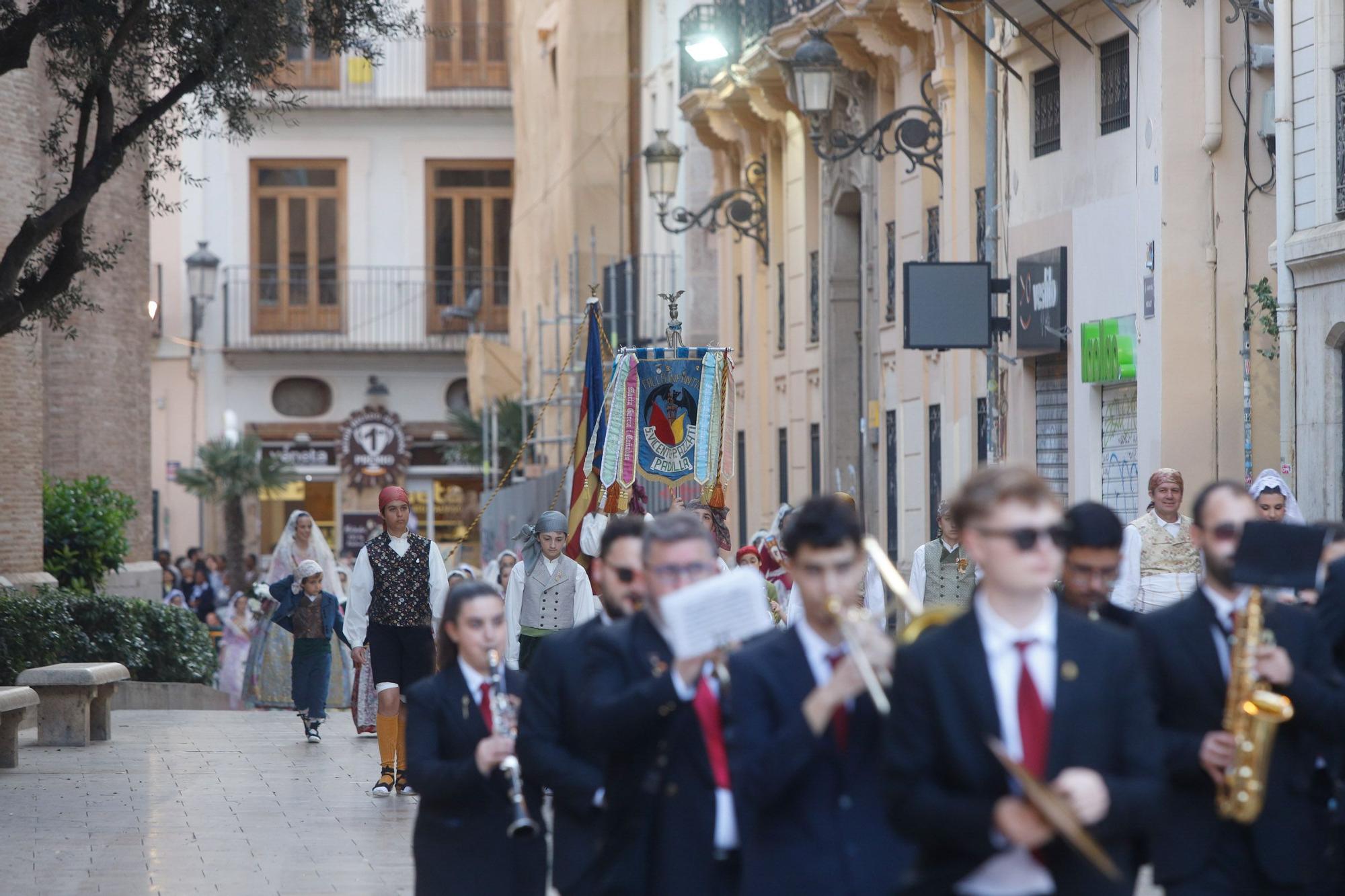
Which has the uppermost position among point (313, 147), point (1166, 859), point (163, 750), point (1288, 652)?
point (313, 147)

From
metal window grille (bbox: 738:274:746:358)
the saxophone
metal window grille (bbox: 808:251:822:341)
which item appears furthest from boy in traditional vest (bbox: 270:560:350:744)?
metal window grille (bbox: 738:274:746:358)

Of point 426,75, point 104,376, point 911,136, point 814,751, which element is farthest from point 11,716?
point 426,75

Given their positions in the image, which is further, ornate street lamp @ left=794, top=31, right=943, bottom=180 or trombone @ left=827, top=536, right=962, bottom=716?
ornate street lamp @ left=794, top=31, right=943, bottom=180

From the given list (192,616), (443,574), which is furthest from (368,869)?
(192,616)

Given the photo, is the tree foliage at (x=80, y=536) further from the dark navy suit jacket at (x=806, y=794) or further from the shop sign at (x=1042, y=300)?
the dark navy suit jacket at (x=806, y=794)

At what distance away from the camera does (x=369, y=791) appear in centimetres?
1524

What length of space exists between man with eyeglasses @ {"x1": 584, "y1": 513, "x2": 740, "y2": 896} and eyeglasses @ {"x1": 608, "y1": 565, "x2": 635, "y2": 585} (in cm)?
40

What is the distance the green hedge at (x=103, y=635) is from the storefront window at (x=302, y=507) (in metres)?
25.6

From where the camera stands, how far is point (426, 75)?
2071 inches

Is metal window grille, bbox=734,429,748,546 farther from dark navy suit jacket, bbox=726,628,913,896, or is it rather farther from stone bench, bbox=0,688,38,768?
dark navy suit jacket, bbox=726,628,913,896

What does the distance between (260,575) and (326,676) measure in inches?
748

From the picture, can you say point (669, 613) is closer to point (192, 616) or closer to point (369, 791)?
point (369, 791)

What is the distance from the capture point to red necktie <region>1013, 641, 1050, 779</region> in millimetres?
4992

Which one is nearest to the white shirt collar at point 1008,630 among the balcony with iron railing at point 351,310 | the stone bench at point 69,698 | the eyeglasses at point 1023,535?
the eyeglasses at point 1023,535
